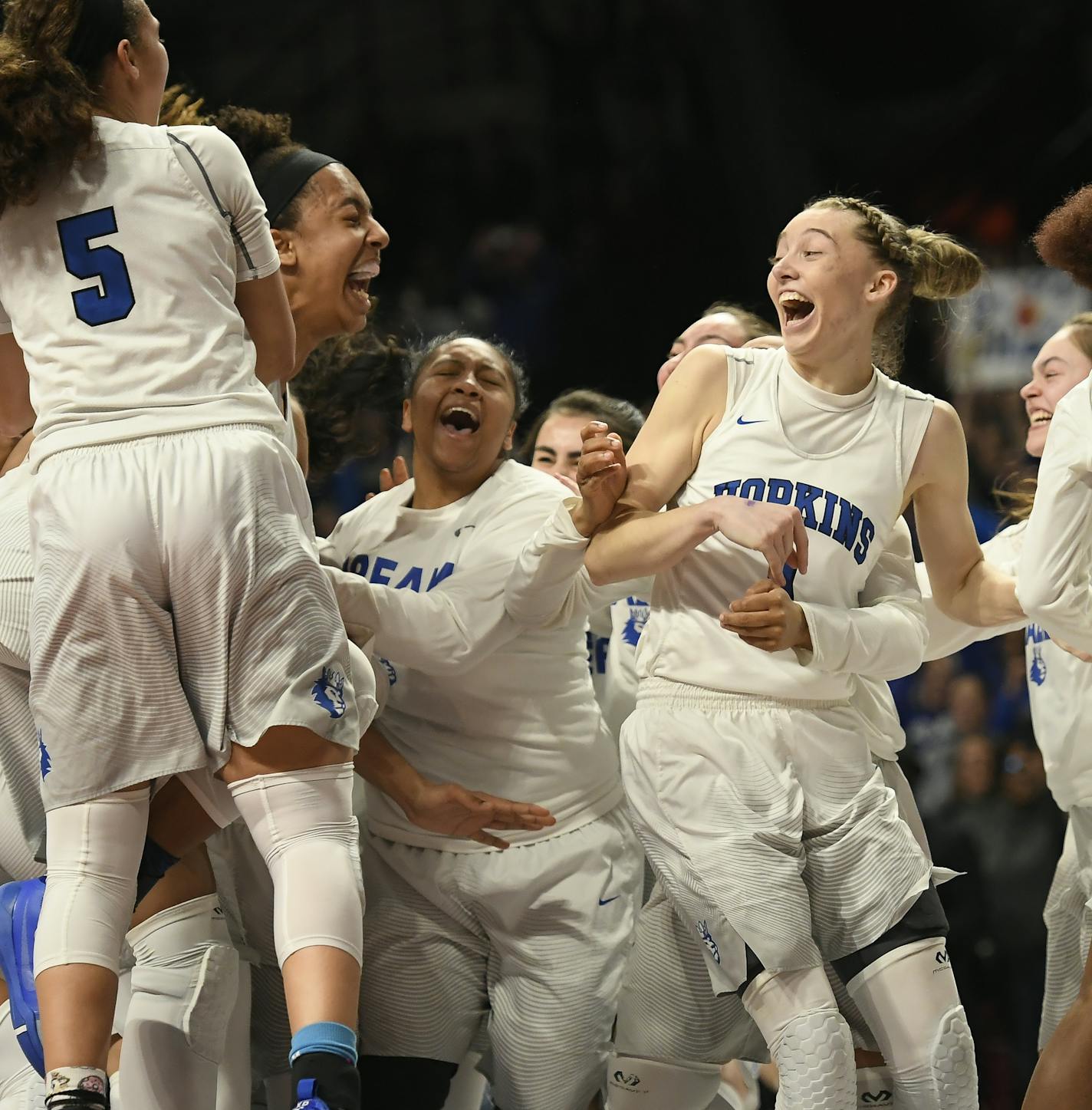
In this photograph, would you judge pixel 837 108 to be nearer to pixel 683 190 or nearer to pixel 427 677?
pixel 683 190

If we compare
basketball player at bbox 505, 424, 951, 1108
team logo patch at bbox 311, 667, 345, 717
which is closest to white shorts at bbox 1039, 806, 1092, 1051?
basketball player at bbox 505, 424, 951, 1108

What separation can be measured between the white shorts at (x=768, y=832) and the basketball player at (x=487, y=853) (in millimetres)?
414

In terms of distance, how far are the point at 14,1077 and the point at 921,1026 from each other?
1.56 metres

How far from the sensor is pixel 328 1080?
1.88 meters

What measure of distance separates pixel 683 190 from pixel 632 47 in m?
0.81

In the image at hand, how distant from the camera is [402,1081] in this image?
9.27 ft

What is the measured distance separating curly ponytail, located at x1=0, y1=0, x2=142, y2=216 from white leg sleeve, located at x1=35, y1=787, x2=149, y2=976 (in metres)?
0.94

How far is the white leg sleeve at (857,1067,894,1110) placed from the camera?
101 inches

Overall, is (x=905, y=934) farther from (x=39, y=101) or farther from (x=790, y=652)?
(x=39, y=101)

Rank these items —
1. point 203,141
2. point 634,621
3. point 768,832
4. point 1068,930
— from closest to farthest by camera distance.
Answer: point 203,141 < point 768,832 < point 1068,930 < point 634,621

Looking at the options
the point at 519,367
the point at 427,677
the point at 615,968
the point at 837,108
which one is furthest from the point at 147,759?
the point at 837,108

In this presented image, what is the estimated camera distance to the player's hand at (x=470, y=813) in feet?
9.19

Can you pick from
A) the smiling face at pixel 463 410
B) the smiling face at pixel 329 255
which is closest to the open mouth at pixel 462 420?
the smiling face at pixel 463 410

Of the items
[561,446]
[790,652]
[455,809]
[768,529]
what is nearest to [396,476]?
[561,446]
